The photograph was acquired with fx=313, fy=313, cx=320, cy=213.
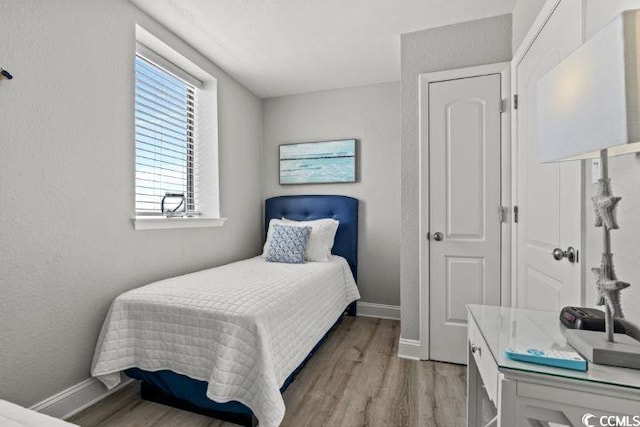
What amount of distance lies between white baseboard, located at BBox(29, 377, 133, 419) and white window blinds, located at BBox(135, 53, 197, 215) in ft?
3.58

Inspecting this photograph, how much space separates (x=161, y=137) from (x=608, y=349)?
2779mm

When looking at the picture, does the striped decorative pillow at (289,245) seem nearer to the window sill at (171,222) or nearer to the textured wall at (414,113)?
the window sill at (171,222)

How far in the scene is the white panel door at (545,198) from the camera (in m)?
1.31

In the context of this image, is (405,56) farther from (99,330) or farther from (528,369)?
(99,330)

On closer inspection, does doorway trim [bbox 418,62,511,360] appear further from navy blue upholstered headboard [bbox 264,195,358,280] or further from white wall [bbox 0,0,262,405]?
white wall [bbox 0,0,262,405]

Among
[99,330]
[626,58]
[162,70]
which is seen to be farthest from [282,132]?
[626,58]

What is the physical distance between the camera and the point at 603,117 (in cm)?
64

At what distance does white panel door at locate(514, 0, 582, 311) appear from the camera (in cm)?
131

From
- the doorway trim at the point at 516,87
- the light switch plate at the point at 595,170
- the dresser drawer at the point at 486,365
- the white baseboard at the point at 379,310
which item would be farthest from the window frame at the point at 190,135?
the light switch plate at the point at 595,170

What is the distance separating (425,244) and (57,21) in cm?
255

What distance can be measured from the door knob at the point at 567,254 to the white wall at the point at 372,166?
1.83 metres

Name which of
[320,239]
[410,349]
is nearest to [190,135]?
[320,239]

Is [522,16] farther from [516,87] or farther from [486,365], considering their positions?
[486,365]

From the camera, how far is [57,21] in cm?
162
